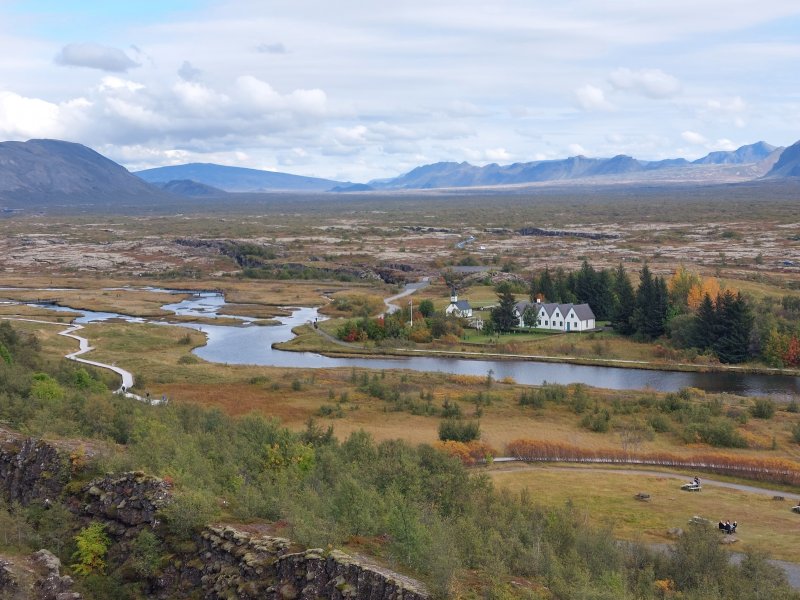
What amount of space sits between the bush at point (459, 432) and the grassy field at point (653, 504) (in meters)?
3.33

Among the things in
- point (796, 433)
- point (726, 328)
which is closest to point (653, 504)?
point (796, 433)

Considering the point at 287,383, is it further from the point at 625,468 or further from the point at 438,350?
the point at 625,468

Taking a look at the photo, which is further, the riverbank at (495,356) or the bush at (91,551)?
the riverbank at (495,356)

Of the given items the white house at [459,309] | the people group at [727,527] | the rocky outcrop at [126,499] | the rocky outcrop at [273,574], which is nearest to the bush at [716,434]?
the people group at [727,527]

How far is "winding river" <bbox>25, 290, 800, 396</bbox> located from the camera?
67938 mm

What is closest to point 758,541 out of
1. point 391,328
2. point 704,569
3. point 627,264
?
point 704,569

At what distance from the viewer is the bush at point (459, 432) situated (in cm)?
4728

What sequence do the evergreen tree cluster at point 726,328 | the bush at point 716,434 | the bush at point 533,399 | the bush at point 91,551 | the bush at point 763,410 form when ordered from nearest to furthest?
the bush at point 91,551, the bush at point 716,434, the bush at point 763,410, the bush at point 533,399, the evergreen tree cluster at point 726,328

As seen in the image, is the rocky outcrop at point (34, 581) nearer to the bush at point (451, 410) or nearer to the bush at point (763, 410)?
the bush at point (451, 410)

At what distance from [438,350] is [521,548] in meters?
60.0

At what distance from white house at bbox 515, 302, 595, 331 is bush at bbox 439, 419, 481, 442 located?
44034mm

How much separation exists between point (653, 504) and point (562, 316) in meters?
52.6

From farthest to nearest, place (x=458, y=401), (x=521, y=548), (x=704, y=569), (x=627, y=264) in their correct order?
(x=627, y=264)
(x=458, y=401)
(x=704, y=569)
(x=521, y=548)

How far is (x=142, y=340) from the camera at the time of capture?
276 feet
